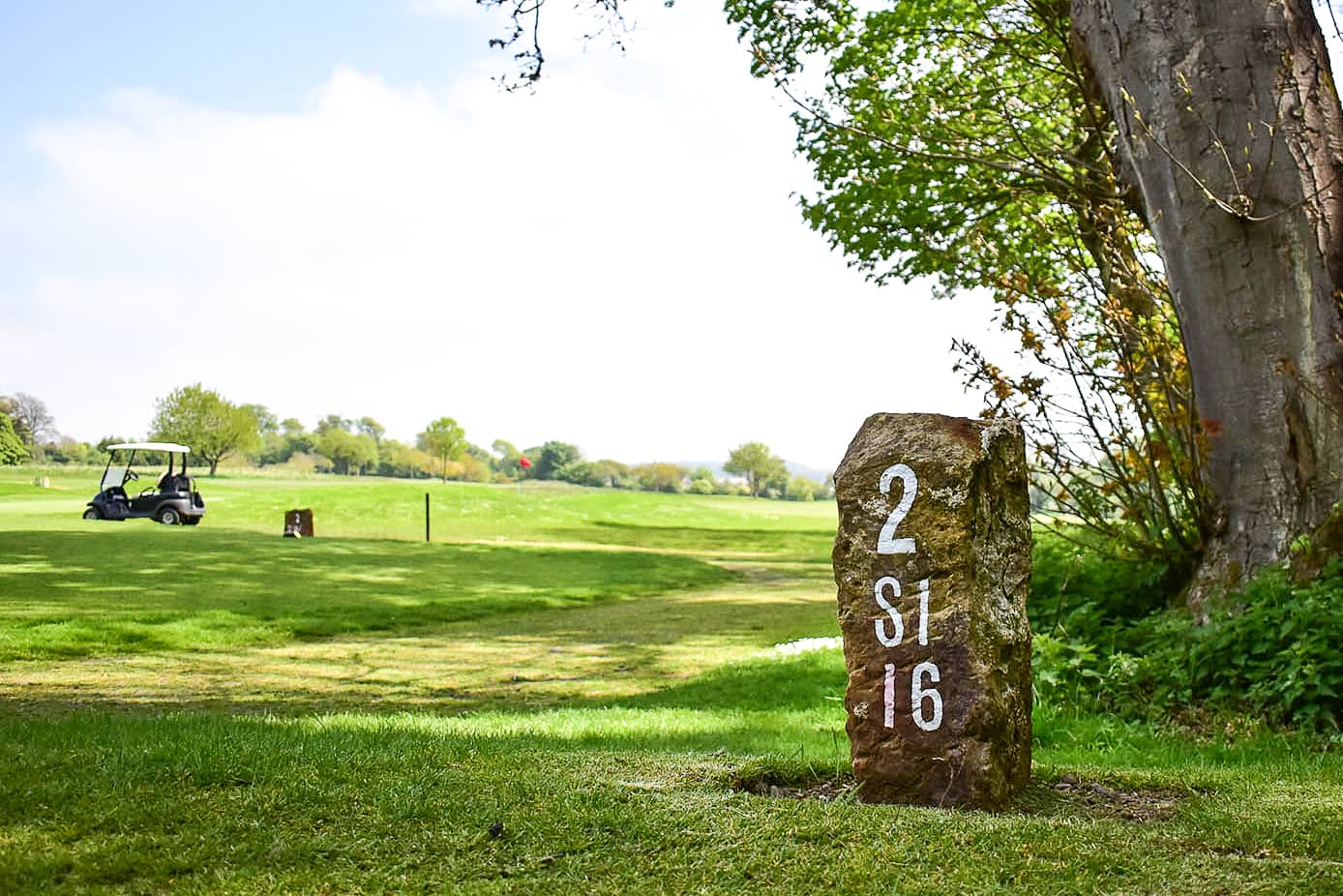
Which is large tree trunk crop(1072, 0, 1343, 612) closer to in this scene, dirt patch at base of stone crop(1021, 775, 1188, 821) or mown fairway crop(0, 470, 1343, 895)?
mown fairway crop(0, 470, 1343, 895)

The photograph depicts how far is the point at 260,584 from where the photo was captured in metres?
18.6

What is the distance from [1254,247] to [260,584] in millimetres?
16327

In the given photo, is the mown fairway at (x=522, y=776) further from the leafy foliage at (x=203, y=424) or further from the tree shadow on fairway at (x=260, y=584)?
the leafy foliage at (x=203, y=424)

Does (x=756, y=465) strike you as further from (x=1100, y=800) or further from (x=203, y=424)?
(x=1100, y=800)

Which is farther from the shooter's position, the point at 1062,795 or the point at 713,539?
the point at 713,539

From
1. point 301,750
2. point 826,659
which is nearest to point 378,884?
point 301,750

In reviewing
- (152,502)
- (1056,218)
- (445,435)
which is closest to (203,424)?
(445,435)

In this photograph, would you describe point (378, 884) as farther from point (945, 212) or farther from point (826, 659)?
point (945, 212)

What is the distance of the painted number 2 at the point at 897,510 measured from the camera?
447cm

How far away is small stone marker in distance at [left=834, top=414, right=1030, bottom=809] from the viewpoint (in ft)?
14.2

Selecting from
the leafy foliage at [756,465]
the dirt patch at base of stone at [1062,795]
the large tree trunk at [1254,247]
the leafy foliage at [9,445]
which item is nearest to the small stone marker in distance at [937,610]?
the dirt patch at base of stone at [1062,795]

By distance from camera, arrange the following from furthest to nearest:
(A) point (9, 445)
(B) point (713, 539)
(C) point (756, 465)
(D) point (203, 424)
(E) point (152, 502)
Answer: (C) point (756, 465)
(D) point (203, 424)
(A) point (9, 445)
(B) point (713, 539)
(E) point (152, 502)

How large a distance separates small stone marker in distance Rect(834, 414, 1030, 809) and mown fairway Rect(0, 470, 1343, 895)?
0.31 metres

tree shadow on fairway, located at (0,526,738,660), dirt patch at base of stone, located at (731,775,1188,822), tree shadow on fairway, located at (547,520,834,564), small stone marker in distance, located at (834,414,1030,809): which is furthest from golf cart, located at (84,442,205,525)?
small stone marker in distance, located at (834,414,1030,809)
